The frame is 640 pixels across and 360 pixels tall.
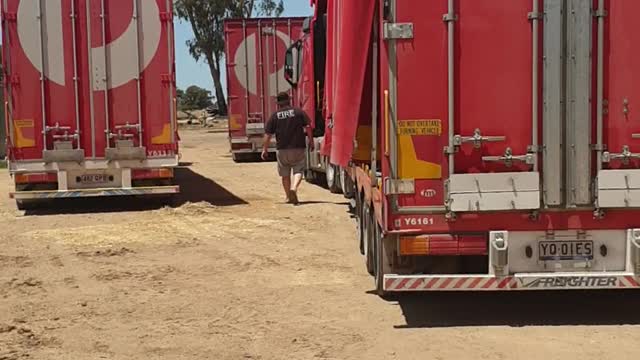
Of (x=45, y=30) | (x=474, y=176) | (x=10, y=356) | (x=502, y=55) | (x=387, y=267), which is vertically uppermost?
(x=45, y=30)

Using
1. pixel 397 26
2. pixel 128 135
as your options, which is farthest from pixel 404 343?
pixel 128 135

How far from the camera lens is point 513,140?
6.01 metres

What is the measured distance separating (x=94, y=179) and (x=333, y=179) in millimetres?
4175

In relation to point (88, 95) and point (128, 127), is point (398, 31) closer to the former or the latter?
point (128, 127)

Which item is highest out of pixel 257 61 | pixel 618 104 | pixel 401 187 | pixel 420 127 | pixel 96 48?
pixel 257 61

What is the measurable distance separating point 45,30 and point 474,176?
8.30 meters

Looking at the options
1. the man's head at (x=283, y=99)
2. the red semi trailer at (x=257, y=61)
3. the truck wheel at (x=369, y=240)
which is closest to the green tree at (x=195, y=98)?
the red semi trailer at (x=257, y=61)

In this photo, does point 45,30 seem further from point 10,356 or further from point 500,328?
point 500,328

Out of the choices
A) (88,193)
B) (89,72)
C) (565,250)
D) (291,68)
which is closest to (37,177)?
(88,193)

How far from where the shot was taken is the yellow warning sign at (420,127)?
600 centimetres

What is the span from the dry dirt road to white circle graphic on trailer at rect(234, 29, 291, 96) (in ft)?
38.5

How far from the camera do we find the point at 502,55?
19.6 feet

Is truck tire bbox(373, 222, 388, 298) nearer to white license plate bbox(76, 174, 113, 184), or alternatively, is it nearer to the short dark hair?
white license plate bbox(76, 174, 113, 184)

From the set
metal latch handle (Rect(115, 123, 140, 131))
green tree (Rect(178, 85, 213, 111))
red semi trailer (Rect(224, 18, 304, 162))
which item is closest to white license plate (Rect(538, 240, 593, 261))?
metal latch handle (Rect(115, 123, 140, 131))
